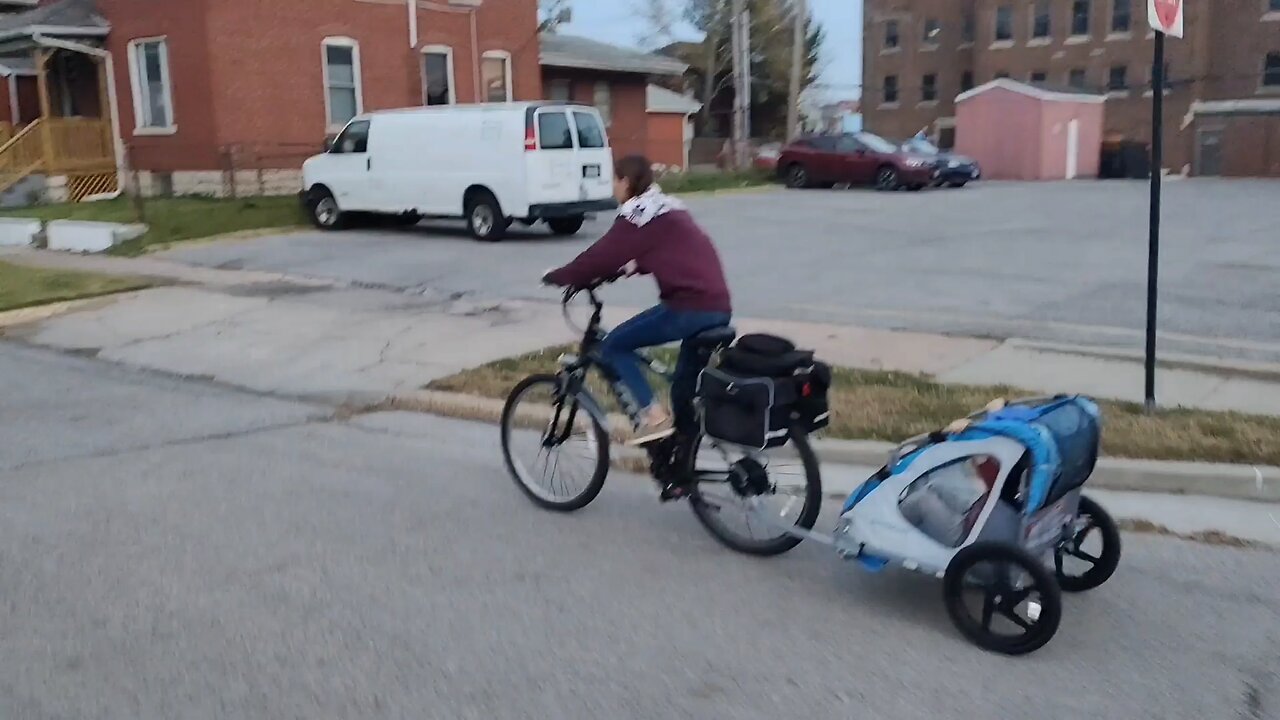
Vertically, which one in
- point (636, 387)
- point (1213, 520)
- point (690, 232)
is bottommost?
point (1213, 520)

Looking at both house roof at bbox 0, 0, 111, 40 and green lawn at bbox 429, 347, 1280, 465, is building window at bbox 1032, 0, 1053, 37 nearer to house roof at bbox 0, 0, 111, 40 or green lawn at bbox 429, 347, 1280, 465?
house roof at bbox 0, 0, 111, 40

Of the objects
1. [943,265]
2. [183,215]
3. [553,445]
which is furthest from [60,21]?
[553,445]

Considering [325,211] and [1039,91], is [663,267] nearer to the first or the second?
[325,211]

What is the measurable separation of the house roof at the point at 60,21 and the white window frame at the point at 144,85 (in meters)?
0.92

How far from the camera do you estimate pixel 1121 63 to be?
52.3m

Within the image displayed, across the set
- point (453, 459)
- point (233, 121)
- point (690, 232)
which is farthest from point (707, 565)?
point (233, 121)

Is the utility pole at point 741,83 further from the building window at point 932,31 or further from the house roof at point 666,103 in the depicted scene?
the building window at point 932,31

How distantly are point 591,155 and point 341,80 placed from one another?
9739mm

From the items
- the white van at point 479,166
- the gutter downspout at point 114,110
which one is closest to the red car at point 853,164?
the white van at point 479,166

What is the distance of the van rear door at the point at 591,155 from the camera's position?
18.2 meters

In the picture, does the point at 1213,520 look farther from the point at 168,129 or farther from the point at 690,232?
the point at 168,129

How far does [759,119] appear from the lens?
62.3 metres

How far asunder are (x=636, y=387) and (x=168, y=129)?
21254mm

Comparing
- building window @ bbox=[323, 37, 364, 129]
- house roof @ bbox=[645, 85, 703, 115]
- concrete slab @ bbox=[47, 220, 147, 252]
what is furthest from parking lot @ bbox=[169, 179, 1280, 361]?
house roof @ bbox=[645, 85, 703, 115]
